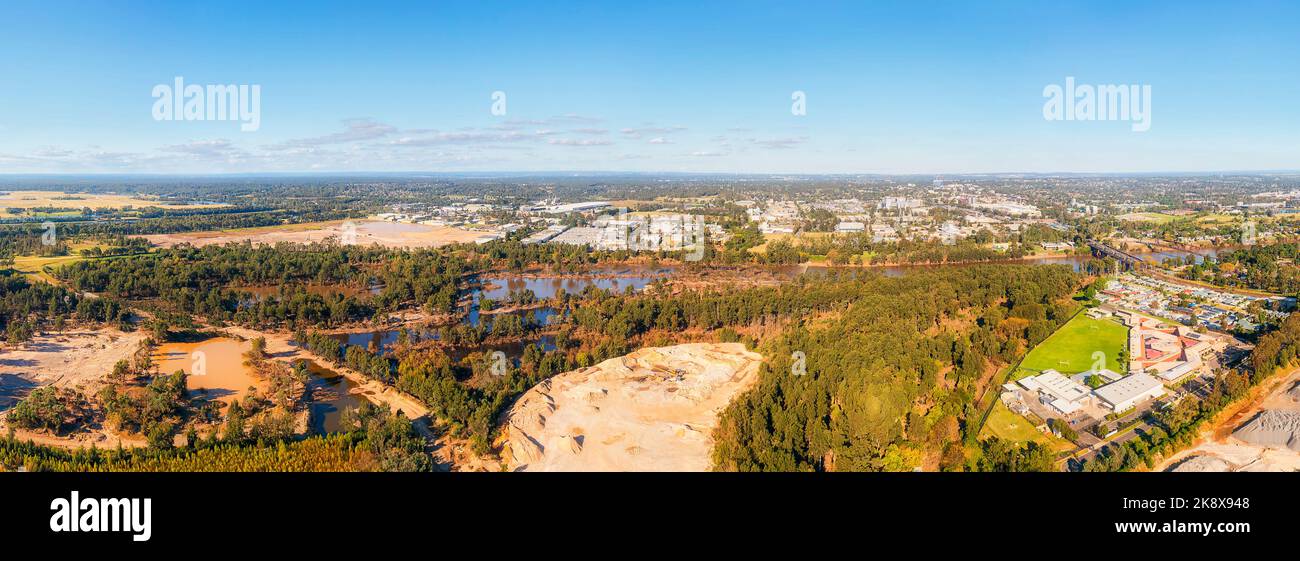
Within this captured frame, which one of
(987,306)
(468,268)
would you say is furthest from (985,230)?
(468,268)

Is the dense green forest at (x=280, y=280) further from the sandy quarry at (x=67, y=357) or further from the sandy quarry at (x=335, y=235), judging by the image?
the sandy quarry at (x=335, y=235)

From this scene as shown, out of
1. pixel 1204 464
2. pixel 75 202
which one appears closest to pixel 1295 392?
pixel 1204 464

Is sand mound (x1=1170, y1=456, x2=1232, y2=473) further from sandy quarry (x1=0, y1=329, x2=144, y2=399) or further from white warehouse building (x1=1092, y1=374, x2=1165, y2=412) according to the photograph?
sandy quarry (x1=0, y1=329, x2=144, y2=399)

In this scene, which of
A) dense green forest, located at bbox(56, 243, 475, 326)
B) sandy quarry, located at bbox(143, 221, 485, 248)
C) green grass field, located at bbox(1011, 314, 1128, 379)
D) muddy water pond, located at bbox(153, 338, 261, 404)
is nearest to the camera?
muddy water pond, located at bbox(153, 338, 261, 404)

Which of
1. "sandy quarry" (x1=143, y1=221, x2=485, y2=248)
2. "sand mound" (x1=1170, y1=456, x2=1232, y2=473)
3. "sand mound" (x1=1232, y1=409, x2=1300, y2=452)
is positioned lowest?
"sand mound" (x1=1170, y1=456, x2=1232, y2=473)

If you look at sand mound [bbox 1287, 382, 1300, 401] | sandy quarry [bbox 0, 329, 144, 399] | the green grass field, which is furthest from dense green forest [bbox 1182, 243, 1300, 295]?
sandy quarry [bbox 0, 329, 144, 399]

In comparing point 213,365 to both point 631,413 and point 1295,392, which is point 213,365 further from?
point 1295,392

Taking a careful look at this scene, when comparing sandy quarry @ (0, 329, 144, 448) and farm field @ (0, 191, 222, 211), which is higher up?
farm field @ (0, 191, 222, 211)

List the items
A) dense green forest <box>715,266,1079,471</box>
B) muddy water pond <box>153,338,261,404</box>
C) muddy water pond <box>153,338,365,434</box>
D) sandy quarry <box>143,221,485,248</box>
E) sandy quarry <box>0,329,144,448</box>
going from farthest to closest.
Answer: sandy quarry <box>143,221,485,248</box> → muddy water pond <box>153,338,261,404</box> → muddy water pond <box>153,338,365,434</box> → sandy quarry <box>0,329,144,448</box> → dense green forest <box>715,266,1079,471</box>
